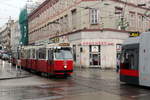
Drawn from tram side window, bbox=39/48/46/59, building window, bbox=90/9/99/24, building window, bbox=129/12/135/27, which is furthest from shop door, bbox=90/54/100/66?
tram side window, bbox=39/48/46/59

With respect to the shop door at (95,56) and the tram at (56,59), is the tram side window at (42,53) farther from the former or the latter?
the shop door at (95,56)

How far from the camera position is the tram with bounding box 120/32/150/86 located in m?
15.6

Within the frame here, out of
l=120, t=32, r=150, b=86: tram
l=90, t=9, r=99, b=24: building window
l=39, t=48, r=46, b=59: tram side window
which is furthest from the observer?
l=90, t=9, r=99, b=24: building window

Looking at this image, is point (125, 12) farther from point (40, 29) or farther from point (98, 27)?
point (40, 29)

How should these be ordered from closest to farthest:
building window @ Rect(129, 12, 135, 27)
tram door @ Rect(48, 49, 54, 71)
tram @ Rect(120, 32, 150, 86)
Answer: tram @ Rect(120, 32, 150, 86), tram door @ Rect(48, 49, 54, 71), building window @ Rect(129, 12, 135, 27)

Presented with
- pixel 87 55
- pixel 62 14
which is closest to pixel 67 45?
pixel 87 55

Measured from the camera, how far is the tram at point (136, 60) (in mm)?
15562

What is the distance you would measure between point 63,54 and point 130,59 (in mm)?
7164

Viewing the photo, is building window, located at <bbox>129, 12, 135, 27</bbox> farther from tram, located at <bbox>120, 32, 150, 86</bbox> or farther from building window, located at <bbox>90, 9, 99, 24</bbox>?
tram, located at <bbox>120, 32, 150, 86</bbox>

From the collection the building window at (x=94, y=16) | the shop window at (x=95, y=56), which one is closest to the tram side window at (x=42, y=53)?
the shop window at (x=95, y=56)

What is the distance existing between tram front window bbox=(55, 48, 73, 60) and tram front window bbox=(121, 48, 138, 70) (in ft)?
19.7

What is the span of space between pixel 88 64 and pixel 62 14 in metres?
12.5

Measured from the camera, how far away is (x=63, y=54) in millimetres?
22844

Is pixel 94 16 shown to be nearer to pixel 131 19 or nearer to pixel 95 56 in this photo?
pixel 95 56
